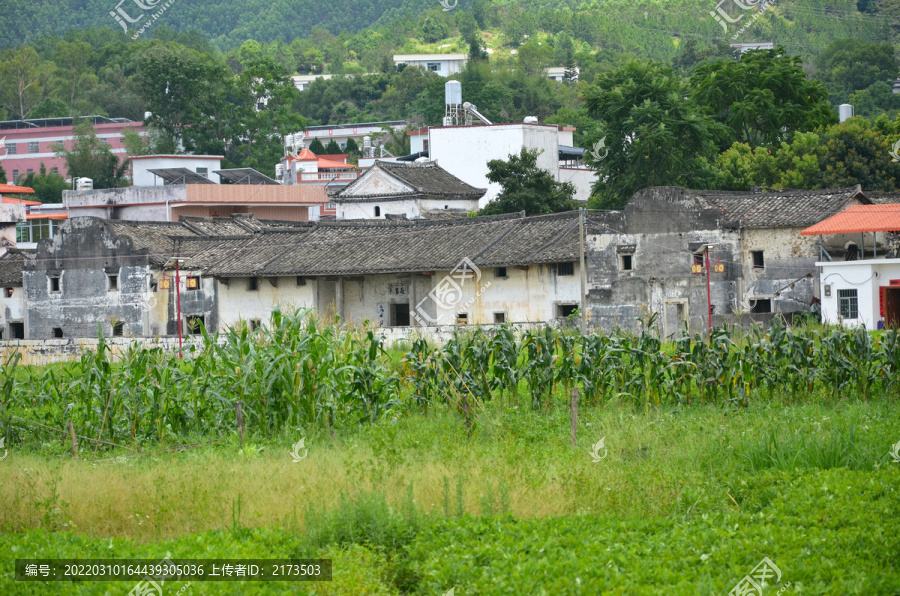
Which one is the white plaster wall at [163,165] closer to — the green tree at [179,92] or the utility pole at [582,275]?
the green tree at [179,92]

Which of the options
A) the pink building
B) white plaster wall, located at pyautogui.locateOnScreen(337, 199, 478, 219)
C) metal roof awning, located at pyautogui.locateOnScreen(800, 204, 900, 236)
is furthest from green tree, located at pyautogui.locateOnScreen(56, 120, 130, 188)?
metal roof awning, located at pyautogui.locateOnScreen(800, 204, 900, 236)

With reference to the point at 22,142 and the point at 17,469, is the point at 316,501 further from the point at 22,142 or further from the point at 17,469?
the point at 22,142

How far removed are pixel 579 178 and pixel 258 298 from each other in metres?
28.0

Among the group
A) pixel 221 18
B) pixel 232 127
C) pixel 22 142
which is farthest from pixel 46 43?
pixel 221 18

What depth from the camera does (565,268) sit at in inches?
1319

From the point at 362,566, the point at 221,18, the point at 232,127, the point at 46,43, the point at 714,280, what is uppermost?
the point at 221,18

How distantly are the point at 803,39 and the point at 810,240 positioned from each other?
100 m

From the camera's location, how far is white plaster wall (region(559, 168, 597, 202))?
6000 centimetres

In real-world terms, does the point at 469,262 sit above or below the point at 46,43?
below

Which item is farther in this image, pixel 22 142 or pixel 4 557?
pixel 22 142

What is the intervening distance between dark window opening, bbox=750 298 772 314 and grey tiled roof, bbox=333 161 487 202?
20938 mm

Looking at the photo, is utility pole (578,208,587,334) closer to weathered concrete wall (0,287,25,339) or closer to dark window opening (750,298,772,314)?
dark window opening (750,298,772,314)

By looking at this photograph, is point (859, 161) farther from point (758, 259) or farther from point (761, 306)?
point (761, 306)

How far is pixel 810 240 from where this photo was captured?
31297 mm
